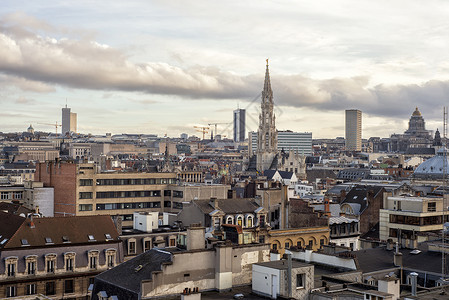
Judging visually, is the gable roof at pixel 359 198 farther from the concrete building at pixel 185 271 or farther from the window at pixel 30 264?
the concrete building at pixel 185 271

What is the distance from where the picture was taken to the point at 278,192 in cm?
7962

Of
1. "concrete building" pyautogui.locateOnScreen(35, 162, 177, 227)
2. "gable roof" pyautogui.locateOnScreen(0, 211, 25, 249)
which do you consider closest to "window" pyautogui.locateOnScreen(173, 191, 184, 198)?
"concrete building" pyautogui.locateOnScreen(35, 162, 177, 227)

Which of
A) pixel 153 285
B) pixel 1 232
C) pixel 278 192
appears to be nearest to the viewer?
pixel 153 285

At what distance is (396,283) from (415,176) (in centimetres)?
→ 14575

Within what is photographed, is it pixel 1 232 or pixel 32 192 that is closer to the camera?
pixel 1 232

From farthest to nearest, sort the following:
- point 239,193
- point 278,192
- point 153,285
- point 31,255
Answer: point 239,193, point 278,192, point 31,255, point 153,285

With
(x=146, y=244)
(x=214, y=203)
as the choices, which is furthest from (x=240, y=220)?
(x=146, y=244)

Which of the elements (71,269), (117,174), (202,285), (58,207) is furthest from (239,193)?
(202,285)

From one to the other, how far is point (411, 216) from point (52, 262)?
41853 millimetres

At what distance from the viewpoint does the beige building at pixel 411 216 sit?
72.9m

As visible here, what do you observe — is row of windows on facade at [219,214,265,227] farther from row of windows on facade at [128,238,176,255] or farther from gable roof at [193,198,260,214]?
row of windows on facade at [128,238,176,255]

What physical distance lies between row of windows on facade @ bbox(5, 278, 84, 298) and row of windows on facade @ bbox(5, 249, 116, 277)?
113cm

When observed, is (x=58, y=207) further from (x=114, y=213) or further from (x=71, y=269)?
(x=71, y=269)

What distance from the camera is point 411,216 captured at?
2904 inches
